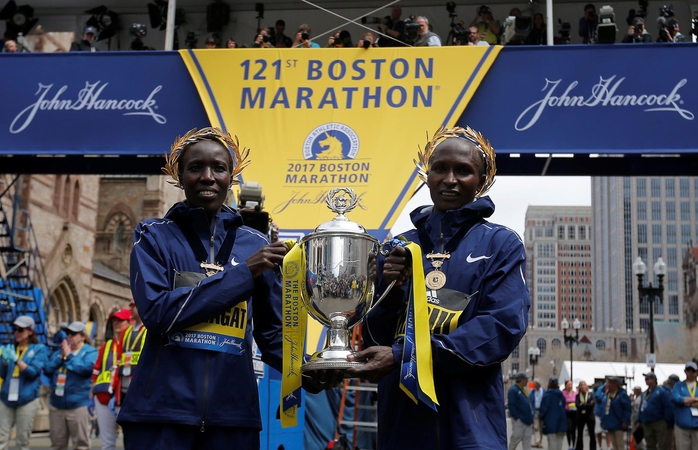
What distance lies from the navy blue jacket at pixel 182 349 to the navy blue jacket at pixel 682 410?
13.3m

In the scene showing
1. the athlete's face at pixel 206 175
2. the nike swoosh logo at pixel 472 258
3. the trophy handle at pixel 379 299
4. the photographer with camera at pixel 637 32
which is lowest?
the trophy handle at pixel 379 299

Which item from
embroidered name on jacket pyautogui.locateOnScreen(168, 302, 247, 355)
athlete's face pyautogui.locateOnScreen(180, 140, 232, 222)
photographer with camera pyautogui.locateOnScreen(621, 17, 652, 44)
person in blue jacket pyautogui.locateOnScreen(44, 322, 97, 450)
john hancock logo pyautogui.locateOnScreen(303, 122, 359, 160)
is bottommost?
person in blue jacket pyautogui.locateOnScreen(44, 322, 97, 450)

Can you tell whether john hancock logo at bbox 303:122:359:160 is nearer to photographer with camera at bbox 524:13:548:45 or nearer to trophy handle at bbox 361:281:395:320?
photographer with camera at bbox 524:13:548:45

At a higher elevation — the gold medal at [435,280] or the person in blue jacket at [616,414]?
the gold medal at [435,280]

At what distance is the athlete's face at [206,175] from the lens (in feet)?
13.2

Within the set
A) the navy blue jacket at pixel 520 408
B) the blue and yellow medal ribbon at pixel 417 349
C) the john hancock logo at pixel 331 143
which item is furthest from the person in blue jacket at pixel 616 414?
the blue and yellow medal ribbon at pixel 417 349

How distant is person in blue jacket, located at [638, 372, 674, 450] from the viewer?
1702 centimetres

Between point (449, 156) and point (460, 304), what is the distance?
685 mm

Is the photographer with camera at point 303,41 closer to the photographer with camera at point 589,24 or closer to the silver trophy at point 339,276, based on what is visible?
the photographer with camera at point 589,24

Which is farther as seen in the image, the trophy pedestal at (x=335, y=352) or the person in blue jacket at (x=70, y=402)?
the person in blue jacket at (x=70, y=402)

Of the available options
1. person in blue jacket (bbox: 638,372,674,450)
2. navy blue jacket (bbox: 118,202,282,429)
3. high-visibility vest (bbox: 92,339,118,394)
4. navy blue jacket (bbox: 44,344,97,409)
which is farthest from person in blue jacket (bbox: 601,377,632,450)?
navy blue jacket (bbox: 118,202,282,429)

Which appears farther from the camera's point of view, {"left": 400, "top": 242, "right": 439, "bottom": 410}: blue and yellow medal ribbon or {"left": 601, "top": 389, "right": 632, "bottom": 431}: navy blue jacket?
{"left": 601, "top": 389, "right": 632, "bottom": 431}: navy blue jacket

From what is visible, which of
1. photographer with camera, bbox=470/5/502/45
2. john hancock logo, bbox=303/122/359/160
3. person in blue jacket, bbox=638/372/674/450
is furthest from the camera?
person in blue jacket, bbox=638/372/674/450

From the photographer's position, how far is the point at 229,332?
385 centimetres
